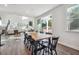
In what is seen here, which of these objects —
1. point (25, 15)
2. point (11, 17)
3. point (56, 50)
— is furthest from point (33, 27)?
point (56, 50)

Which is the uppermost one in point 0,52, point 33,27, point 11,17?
point 11,17

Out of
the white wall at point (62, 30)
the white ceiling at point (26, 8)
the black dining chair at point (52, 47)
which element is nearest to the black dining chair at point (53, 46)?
the black dining chair at point (52, 47)

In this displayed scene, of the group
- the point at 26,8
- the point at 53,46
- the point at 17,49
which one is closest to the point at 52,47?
the point at 53,46

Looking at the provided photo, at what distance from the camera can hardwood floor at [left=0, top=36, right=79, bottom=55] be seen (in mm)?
2596

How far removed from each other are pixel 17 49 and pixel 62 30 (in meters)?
1.08

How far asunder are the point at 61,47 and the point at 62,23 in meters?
0.54

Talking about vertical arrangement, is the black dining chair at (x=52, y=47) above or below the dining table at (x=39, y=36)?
below

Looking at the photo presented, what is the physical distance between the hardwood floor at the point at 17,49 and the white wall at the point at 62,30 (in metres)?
0.13

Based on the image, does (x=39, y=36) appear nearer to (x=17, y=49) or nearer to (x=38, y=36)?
(x=38, y=36)

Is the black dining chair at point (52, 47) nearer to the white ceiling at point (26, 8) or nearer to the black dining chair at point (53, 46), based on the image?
the black dining chair at point (53, 46)

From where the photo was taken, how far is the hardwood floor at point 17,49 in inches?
102

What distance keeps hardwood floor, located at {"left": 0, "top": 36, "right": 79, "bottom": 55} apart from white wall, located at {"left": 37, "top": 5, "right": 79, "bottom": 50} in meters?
0.13

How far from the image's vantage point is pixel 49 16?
271cm

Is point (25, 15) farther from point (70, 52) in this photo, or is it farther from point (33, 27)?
point (70, 52)
